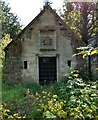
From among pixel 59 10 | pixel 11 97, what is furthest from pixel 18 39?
pixel 59 10

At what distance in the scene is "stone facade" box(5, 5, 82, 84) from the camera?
1401cm

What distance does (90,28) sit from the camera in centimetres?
2248

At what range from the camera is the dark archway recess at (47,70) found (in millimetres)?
14281

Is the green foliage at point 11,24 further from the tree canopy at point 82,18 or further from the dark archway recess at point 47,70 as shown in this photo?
the dark archway recess at point 47,70

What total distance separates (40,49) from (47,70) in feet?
3.78

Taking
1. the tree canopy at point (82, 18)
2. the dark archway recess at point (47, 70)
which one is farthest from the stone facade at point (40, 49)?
the tree canopy at point (82, 18)

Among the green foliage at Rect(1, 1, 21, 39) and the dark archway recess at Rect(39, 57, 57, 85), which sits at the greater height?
the green foliage at Rect(1, 1, 21, 39)

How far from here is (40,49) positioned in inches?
556

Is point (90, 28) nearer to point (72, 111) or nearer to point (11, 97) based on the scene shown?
point (11, 97)

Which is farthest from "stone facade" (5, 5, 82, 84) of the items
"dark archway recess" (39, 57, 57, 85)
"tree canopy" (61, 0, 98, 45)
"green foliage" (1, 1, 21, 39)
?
"green foliage" (1, 1, 21, 39)

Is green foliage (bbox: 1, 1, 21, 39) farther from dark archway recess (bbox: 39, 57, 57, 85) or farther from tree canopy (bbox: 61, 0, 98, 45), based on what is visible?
dark archway recess (bbox: 39, 57, 57, 85)

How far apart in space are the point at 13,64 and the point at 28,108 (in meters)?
6.75

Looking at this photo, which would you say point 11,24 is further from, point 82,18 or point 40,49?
point 40,49

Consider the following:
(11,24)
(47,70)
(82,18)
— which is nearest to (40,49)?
(47,70)
